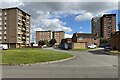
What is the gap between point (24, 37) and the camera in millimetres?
96062

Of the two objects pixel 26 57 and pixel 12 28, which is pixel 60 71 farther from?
pixel 12 28

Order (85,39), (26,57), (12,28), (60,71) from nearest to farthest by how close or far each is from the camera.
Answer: (60,71) < (26,57) < (85,39) < (12,28)

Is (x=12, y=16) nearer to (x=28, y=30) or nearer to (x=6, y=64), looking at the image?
(x=28, y=30)

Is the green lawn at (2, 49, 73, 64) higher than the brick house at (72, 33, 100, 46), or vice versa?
the brick house at (72, 33, 100, 46)

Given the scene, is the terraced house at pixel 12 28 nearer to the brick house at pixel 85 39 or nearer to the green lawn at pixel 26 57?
the brick house at pixel 85 39

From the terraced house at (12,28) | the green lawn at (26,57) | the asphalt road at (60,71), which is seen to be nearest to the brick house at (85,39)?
the terraced house at (12,28)

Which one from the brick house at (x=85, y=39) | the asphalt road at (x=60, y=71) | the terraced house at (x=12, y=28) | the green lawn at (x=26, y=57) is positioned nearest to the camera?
the asphalt road at (x=60, y=71)

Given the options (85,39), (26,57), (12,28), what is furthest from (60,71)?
(12,28)

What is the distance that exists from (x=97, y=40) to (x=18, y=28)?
37.3 metres

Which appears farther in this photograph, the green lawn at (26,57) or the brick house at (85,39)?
the brick house at (85,39)

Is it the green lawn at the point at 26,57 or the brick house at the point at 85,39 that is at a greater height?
the brick house at the point at 85,39

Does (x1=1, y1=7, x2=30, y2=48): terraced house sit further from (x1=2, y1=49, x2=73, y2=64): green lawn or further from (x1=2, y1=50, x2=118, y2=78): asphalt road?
(x1=2, y1=50, x2=118, y2=78): asphalt road

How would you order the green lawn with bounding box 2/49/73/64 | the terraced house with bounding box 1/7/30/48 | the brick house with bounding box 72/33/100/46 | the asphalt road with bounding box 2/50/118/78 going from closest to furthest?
1. the asphalt road with bounding box 2/50/118/78
2. the green lawn with bounding box 2/49/73/64
3. the brick house with bounding box 72/33/100/46
4. the terraced house with bounding box 1/7/30/48

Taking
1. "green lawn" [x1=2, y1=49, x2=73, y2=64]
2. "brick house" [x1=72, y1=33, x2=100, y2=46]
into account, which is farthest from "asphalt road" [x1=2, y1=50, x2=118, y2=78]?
"brick house" [x1=72, y1=33, x2=100, y2=46]
